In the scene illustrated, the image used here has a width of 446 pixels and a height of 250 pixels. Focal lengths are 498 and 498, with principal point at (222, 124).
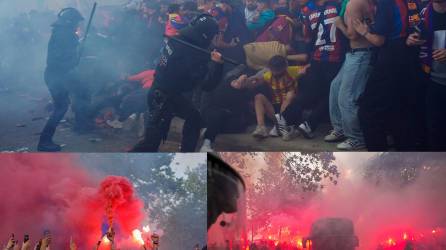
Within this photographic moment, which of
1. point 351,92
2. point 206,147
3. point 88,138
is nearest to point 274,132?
point 206,147

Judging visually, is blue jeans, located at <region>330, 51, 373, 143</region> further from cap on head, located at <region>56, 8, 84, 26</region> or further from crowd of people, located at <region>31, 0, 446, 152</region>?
cap on head, located at <region>56, 8, 84, 26</region>

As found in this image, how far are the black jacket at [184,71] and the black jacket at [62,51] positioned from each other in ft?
4.78

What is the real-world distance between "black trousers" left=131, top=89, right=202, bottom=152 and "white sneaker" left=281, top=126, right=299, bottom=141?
1378 millimetres

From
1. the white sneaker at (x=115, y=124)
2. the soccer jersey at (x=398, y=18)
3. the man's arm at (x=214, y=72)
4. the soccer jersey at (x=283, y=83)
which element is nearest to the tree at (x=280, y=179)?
the soccer jersey at (x=283, y=83)

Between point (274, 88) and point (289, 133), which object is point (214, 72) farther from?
point (289, 133)

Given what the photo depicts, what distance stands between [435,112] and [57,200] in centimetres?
629

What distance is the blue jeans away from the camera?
7.92 meters

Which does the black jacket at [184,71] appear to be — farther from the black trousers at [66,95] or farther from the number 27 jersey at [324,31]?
the number 27 jersey at [324,31]

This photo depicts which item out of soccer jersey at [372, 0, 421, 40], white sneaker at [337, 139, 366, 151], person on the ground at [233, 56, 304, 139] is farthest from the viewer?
person on the ground at [233, 56, 304, 139]

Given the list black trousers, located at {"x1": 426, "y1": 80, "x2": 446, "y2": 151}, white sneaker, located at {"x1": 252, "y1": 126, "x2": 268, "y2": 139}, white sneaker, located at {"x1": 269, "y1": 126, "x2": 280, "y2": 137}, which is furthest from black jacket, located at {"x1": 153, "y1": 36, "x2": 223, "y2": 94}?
black trousers, located at {"x1": 426, "y1": 80, "x2": 446, "y2": 151}

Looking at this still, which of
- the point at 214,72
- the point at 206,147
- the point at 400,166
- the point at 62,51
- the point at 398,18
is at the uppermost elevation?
the point at 398,18

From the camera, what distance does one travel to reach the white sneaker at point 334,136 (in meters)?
7.98

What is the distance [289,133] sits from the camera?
8.07 metres

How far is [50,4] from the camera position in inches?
332
